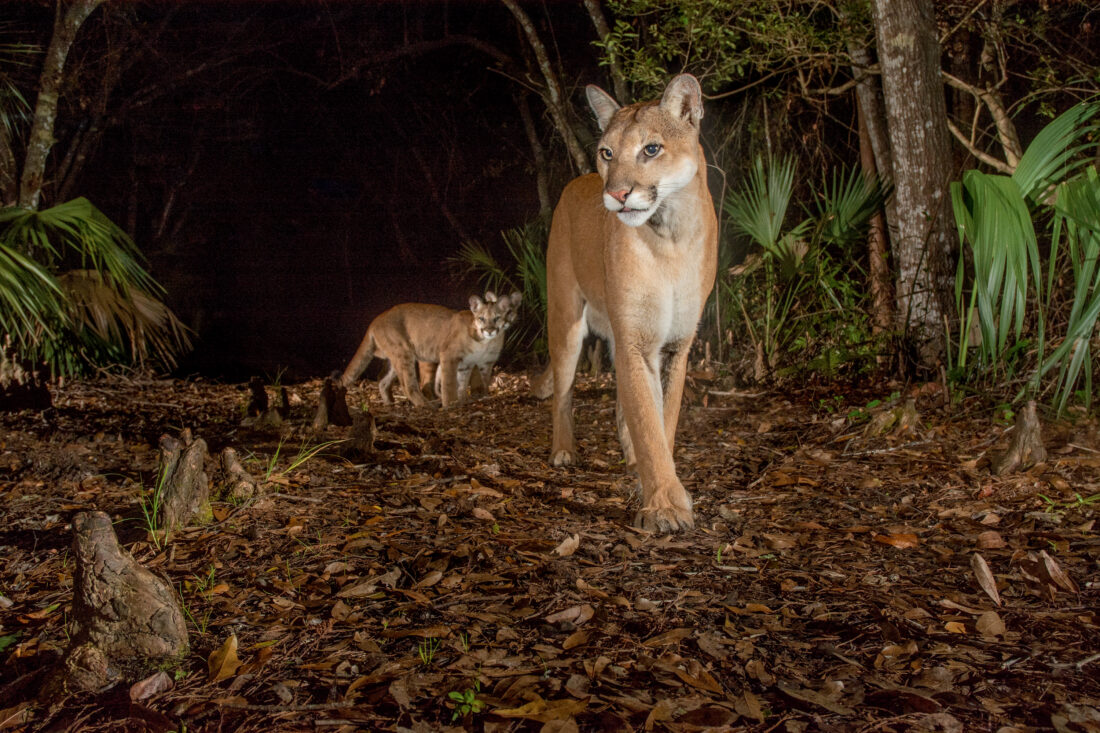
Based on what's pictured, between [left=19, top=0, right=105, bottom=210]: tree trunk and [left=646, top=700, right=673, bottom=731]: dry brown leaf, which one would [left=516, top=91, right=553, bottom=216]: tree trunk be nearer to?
[left=19, top=0, right=105, bottom=210]: tree trunk

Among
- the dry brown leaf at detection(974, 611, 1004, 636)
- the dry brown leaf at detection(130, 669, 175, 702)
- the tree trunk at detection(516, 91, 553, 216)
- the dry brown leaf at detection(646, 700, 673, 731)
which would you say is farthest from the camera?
the tree trunk at detection(516, 91, 553, 216)

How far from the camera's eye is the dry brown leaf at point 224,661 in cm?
190

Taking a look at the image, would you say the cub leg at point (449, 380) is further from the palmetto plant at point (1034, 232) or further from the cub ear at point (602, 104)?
the palmetto plant at point (1034, 232)

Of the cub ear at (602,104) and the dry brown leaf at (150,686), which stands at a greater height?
the cub ear at (602,104)

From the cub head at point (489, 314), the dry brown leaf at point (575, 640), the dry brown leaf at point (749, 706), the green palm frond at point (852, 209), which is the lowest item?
the dry brown leaf at point (749, 706)

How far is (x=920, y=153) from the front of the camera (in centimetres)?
473

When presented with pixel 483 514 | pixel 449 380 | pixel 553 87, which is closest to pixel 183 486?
pixel 483 514

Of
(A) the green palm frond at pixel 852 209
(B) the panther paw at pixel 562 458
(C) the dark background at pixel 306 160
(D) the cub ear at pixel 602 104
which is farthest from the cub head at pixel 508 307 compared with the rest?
(D) the cub ear at pixel 602 104

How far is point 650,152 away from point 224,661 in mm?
2400

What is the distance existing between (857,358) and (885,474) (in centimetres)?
201

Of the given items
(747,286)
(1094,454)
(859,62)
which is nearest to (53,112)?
(747,286)

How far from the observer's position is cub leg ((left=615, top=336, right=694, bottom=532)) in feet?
9.89

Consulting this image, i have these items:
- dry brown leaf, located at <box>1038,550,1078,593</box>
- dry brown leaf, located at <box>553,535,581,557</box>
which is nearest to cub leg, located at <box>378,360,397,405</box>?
dry brown leaf, located at <box>553,535,581,557</box>

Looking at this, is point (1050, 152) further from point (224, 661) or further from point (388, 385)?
point (388, 385)
